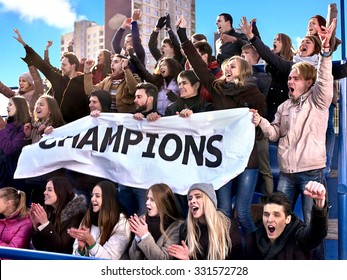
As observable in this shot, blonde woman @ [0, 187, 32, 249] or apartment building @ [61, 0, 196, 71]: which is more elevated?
apartment building @ [61, 0, 196, 71]

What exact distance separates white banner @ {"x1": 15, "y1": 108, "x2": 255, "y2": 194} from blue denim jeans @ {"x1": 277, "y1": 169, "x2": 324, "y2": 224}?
283 mm

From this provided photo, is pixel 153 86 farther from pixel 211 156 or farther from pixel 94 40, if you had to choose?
pixel 94 40

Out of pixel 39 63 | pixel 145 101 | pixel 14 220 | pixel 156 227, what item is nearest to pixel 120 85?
pixel 145 101

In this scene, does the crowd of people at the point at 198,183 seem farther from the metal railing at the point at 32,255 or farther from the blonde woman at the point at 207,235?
the metal railing at the point at 32,255

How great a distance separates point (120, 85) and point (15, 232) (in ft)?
4.43

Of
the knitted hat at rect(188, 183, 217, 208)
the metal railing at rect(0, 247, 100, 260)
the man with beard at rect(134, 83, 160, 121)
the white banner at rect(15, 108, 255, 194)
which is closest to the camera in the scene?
the metal railing at rect(0, 247, 100, 260)

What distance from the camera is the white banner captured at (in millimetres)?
3535

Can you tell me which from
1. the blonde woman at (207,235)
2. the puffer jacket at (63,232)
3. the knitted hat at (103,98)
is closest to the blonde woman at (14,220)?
the puffer jacket at (63,232)

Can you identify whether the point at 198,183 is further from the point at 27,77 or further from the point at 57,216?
the point at 27,77

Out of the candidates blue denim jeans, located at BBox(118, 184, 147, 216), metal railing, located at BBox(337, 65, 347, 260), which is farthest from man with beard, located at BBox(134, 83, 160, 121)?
metal railing, located at BBox(337, 65, 347, 260)

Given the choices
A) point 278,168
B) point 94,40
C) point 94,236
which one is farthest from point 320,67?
point 94,40

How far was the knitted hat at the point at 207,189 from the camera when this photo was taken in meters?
3.25

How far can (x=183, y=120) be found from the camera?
3.73m

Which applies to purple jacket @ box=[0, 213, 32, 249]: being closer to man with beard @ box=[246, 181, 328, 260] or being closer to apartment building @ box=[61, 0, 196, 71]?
man with beard @ box=[246, 181, 328, 260]
